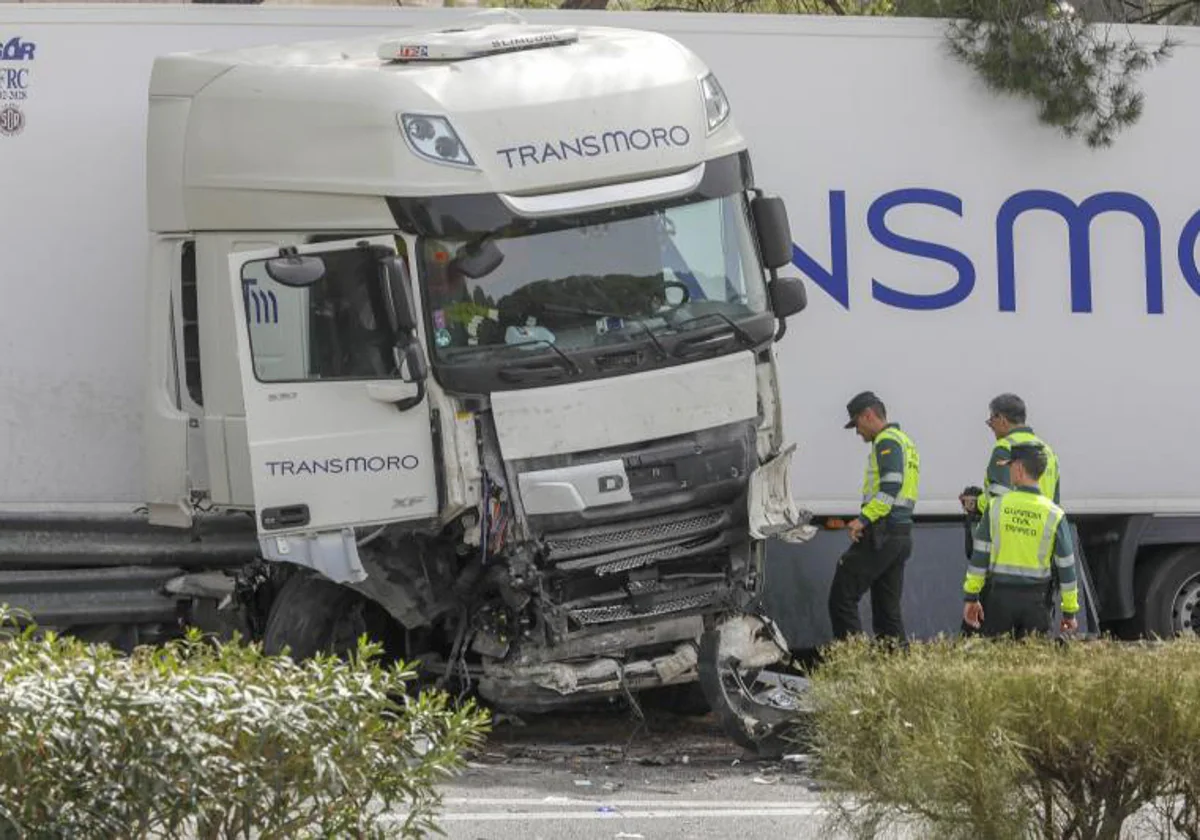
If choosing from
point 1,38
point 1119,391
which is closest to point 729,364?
point 1119,391

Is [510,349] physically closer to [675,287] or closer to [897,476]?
[675,287]

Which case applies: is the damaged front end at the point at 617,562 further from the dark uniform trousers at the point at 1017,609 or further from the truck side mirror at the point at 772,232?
the dark uniform trousers at the point at 1017,609

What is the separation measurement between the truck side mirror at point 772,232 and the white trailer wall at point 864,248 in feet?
5.72

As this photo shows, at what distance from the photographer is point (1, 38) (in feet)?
38.4

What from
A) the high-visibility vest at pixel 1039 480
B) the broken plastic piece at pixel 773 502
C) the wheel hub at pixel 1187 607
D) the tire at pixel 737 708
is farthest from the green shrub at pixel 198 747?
the wheel hub at pixel 1187 607

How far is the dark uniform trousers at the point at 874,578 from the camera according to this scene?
1174 centimetres

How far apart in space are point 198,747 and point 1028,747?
98.9 inches

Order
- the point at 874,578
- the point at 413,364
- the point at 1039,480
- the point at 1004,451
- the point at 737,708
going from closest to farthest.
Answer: the point at 413,364 → the point at 737,708 → the point at 1039,480 → the point at 1004,451 → the point at 874,578

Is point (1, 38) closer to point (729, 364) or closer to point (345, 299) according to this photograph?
point (345, 299)

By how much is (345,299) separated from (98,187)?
2.19m

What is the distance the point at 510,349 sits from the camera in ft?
33.0

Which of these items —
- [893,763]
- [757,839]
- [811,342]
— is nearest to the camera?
[893,763]

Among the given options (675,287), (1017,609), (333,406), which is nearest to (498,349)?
(333,406)

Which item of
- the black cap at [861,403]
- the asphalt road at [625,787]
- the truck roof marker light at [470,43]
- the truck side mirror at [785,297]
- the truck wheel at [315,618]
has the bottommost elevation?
the asphalt road at [625,787]
